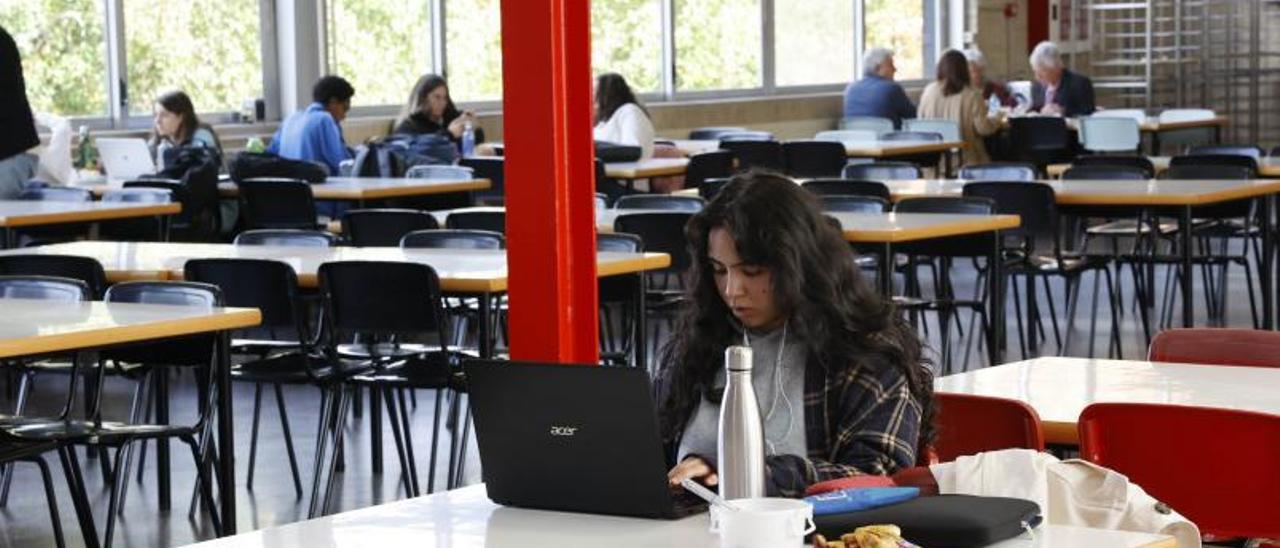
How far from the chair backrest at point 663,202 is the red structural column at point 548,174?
488 cm

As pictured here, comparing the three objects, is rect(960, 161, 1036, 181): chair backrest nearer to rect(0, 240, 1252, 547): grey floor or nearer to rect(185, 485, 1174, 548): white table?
rect(0, 240, 1252, 547): grey floor

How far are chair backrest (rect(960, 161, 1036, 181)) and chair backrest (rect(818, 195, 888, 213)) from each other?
156cm

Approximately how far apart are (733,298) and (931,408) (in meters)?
0.36

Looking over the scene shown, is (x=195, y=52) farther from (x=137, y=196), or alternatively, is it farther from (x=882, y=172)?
(x=882, y=172)

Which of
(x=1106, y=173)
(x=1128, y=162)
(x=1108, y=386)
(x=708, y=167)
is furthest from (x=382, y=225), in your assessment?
(x=1108, y=386)

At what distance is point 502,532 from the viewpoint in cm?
285

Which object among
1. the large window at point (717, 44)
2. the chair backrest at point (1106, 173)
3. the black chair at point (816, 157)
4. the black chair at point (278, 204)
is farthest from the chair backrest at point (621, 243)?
the large window at point (717, 44)

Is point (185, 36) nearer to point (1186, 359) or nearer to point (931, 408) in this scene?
point (1186, 359)

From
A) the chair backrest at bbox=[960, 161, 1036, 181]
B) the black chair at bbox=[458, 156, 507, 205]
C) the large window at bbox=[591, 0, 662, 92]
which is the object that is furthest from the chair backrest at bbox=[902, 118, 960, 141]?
the black chair at bbox=[458, 156, 507, 205]

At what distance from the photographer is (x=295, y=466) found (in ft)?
22.1

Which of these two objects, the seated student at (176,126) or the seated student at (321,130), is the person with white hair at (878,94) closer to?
the seated student at (321,130)

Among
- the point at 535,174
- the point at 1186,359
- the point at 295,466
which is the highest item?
the point at 535,174

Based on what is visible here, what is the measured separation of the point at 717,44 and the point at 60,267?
10188mm

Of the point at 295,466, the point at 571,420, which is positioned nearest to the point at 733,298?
the point at 571,420
